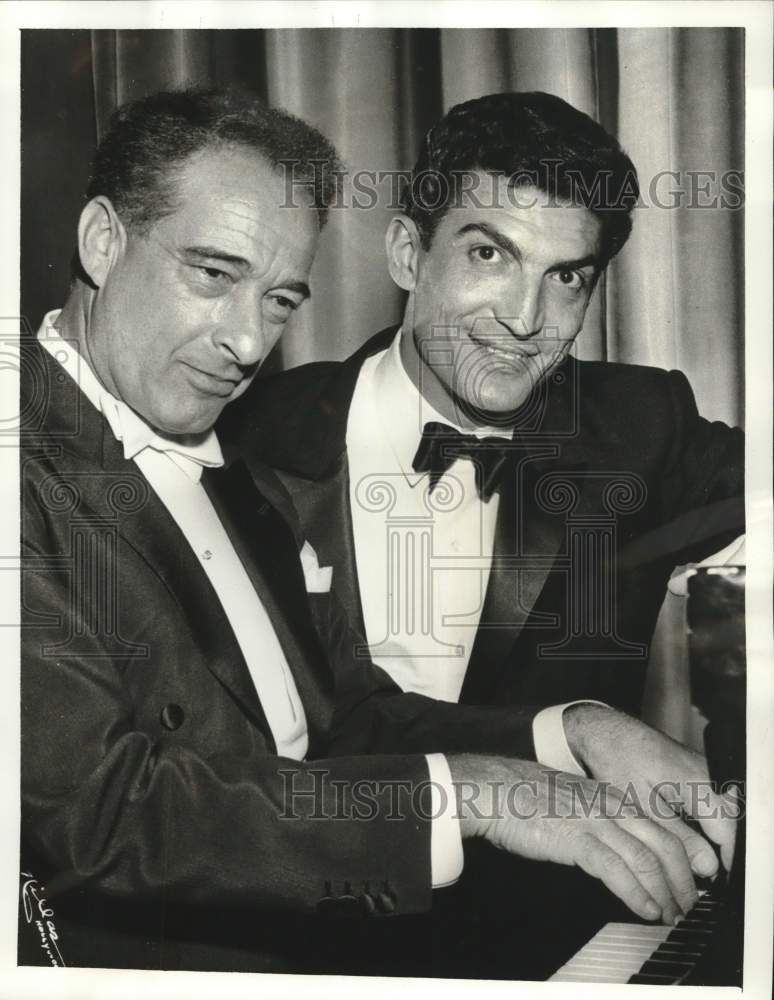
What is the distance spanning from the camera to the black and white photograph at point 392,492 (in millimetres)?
2156

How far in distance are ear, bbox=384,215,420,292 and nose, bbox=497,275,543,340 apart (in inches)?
8.7

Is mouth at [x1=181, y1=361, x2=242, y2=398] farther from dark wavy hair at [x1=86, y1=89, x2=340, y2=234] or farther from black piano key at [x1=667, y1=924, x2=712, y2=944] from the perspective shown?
black piano key at [x1=667, y1=924, x2=712, y2=944]

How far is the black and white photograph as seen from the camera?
216 centimetres

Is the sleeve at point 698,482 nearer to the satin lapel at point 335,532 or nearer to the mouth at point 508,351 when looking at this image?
the mouth at point 508,351

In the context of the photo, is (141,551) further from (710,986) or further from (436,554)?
(710,986)

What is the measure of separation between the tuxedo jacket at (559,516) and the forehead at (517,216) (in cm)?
26

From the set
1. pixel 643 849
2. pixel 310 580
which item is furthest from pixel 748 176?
pixel 643 849

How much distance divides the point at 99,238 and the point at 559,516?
4.00ft

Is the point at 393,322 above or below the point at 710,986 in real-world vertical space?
above

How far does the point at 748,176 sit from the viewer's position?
2205 millimetres

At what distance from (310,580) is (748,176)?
4.48 feet
